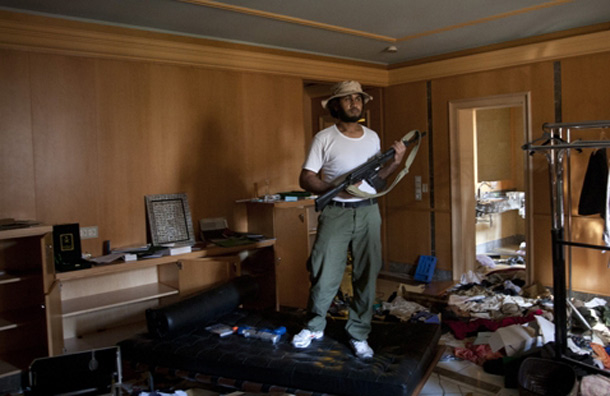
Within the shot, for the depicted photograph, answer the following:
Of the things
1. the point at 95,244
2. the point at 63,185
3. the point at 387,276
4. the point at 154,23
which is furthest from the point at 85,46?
the point at 387,276

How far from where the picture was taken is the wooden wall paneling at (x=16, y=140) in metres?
3.53

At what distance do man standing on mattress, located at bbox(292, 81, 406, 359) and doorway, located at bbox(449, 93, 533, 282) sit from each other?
2850 mm

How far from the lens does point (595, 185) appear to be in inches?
170

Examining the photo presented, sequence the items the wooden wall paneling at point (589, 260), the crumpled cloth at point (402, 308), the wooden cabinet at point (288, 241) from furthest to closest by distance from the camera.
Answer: the wooden wall paneling at point (589, 260)
the wooden cabinet at point (288, 241)
the crumpled cloth at point (402, 308)

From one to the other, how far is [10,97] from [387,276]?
14.8 ft

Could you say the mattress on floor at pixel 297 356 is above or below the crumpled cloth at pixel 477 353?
above

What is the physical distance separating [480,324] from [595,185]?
64.1 inches

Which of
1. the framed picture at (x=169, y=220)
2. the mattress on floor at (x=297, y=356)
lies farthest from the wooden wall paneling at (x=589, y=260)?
the framed picture at (x=169, y=220)

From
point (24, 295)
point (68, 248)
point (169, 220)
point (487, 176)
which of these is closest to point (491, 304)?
point (169, 220)

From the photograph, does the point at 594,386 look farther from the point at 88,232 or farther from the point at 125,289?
the point at 88,232

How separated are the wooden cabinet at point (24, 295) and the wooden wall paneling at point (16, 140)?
1.02 feet

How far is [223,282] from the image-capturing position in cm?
395

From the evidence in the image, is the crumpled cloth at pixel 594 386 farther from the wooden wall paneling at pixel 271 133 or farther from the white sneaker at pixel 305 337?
the wooden wall paneling at pixel 271 133

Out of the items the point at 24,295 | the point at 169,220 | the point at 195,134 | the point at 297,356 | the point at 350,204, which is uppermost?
the point at 195,134
